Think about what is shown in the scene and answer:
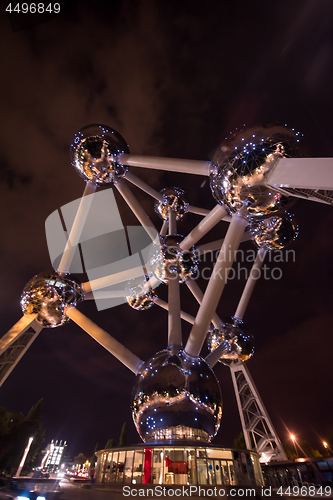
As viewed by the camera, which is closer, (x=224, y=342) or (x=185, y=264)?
(x=185, y=264)

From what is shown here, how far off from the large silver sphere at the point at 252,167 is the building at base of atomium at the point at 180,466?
15.9ft

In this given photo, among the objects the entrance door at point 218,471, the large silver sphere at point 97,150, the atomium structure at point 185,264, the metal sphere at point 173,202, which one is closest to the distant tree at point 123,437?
the atomium structure at point 185,264

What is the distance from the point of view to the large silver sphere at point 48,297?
25.9 ft

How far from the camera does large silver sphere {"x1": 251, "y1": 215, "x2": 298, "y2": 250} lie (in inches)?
348

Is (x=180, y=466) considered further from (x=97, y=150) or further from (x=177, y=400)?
(x=97, y=150)

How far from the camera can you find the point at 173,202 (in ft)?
35.2

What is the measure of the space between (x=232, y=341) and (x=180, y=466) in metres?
5.17

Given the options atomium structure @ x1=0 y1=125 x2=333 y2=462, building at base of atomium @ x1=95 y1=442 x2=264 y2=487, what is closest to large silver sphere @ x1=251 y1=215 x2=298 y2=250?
atomium structure @ x1=0 y1=125 x2=333 y2=462

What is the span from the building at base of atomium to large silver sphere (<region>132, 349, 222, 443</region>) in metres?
0.22

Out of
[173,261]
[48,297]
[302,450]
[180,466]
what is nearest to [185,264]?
[173,261]

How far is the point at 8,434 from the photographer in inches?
1109

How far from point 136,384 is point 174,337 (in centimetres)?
143

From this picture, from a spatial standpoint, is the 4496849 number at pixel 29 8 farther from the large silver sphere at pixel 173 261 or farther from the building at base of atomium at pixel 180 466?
the building at base of atomium at pixel 180 466

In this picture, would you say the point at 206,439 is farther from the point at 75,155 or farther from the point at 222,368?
the point at 222,368
